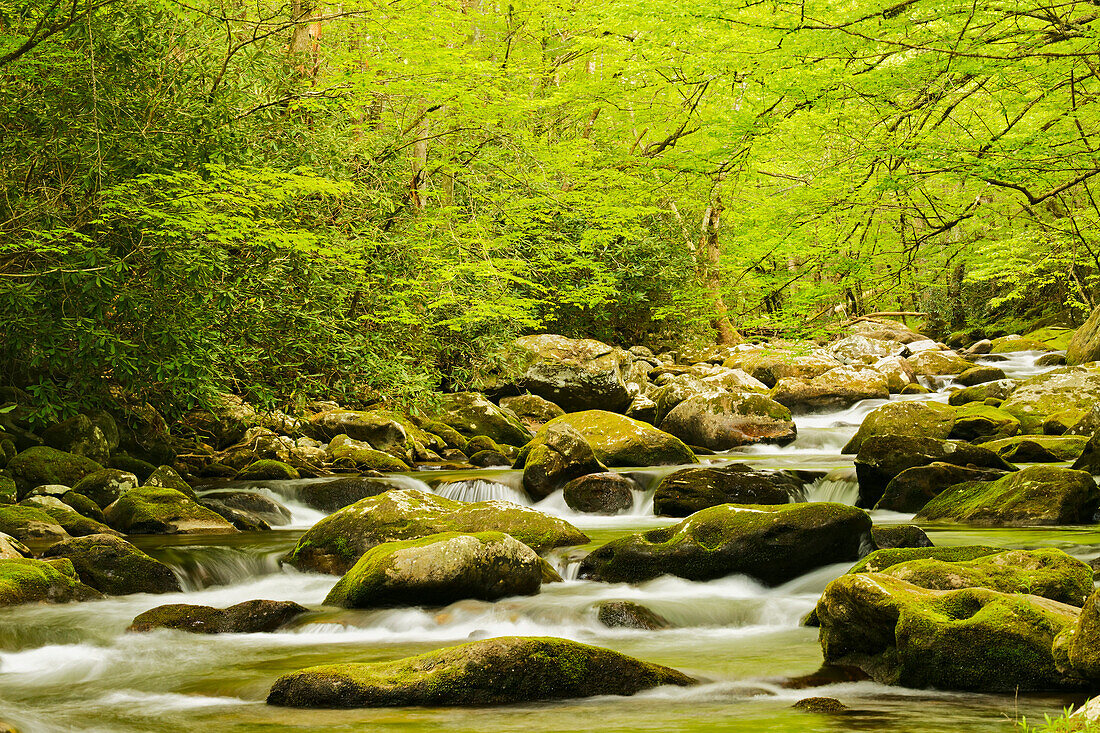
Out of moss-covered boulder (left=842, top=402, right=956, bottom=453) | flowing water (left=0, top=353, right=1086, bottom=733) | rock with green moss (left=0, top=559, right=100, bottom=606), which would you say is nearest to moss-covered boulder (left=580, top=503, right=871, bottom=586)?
flowing water (left=0, top=353, right=1086, bottom=733)

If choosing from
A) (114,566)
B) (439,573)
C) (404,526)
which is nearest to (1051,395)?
(404,526)

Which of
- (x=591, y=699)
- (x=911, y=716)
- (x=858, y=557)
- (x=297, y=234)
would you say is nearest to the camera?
(x=911, y=716)

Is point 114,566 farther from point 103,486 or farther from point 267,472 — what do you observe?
point 267,472

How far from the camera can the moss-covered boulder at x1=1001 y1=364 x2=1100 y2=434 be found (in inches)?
560

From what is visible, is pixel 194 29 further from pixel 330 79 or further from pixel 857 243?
pixel 857 243

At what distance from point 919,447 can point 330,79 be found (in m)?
9.08

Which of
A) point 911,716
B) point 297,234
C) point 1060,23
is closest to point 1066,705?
point 911,716

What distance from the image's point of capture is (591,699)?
4609 mm

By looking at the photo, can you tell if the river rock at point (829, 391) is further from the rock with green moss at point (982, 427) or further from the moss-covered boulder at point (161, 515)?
the moss-covered boulder at point (161, 515)

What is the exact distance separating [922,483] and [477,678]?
7199 millimetres

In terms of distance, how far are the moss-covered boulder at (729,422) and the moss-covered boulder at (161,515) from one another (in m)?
8.65

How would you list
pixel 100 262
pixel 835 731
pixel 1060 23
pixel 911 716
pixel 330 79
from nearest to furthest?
pixel 835 731 < pixel 911 716 < pixel 1060 23 < pixel 100 262 < pixel 330 79

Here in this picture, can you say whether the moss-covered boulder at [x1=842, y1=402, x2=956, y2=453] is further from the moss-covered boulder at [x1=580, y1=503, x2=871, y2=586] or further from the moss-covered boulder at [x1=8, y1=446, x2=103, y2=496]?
the moss-covered boulder at [x1=8, y1=446, x2=103, y2=496]

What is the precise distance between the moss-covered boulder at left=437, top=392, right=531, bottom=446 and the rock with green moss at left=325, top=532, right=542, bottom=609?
8.73m
